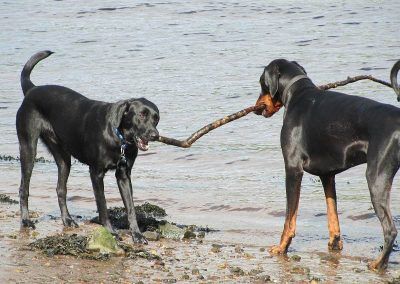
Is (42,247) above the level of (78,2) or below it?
above

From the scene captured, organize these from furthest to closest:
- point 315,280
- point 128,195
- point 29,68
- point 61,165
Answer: point 29,68 → point 61,165 → point 128,195 → point 315,280

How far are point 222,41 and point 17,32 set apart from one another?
887 centimetres

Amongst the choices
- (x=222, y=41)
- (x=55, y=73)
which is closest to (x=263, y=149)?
(x=55, y=73)

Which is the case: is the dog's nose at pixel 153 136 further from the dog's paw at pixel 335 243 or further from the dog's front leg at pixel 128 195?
the dog's paw at pixel 335 243

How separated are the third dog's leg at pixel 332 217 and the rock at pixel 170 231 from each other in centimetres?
154

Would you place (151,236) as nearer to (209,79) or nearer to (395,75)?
(395,75)

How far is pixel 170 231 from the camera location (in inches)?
360

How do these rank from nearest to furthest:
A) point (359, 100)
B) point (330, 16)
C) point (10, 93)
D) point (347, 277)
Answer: point (347, 277), point (359, 100), point (10, 93), point (330, 16)

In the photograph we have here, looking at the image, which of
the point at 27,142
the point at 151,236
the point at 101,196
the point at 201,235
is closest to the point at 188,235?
the point at 201,235

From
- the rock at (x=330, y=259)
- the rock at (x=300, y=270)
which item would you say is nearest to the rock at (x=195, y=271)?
the rock at (x=300, y=270)

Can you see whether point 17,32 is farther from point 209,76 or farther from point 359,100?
point 359,100

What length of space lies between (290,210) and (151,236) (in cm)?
152

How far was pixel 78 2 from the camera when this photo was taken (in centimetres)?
3747

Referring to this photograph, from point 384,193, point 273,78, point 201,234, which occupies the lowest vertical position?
point 201,234
